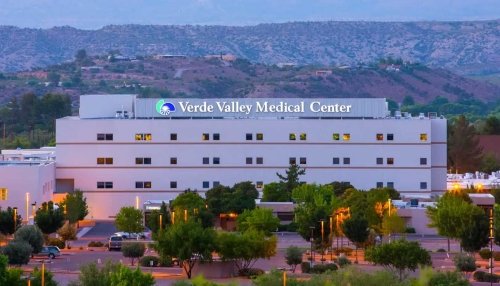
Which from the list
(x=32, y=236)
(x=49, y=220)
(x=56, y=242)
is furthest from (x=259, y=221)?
(x=32, y=236)

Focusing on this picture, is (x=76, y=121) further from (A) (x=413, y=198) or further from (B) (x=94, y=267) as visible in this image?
(B) (x=94, y=267)

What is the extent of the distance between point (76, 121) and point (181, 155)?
7789 millimetres

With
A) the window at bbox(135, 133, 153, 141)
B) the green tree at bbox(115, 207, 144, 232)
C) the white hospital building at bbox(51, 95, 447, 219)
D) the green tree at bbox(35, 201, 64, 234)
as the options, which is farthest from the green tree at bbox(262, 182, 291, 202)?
the green tree at bbox(35, 201, 64, 234)

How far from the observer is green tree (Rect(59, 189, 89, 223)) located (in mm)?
87750

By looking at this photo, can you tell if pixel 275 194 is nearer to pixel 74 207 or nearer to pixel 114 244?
pixel 74 207

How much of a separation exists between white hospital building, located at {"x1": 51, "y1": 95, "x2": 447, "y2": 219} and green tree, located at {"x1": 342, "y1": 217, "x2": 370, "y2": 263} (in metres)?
25.6

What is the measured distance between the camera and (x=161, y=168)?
9919cm

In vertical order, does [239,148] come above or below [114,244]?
above

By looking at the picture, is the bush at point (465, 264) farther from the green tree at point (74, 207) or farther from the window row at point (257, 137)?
the window row at point (257, 137)

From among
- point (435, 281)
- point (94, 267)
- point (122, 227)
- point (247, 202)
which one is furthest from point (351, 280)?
point (247, 202)

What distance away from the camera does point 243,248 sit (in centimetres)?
6359

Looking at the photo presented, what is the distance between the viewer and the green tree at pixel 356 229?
239ft

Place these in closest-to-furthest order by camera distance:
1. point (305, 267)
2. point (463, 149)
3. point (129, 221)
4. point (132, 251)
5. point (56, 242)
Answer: point (305, 267), point (132, 251), point (56, 242), point (129, 221), point (463, 149)

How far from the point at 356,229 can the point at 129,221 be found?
51.3 feet
